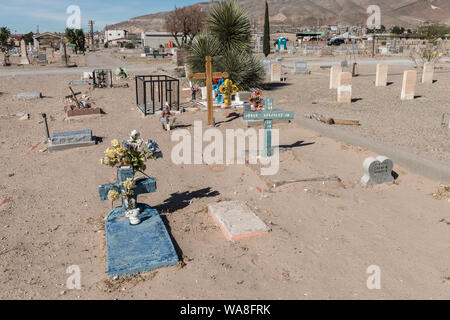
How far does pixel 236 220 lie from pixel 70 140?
230 inches

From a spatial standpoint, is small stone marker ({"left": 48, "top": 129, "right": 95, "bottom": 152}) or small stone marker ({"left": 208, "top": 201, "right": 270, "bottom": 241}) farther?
small stone marker ({"left": 48, "top": 129, "right": 95, "bottom": 152})

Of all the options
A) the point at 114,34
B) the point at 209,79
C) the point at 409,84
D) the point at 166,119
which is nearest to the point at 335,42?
the point at 409,84

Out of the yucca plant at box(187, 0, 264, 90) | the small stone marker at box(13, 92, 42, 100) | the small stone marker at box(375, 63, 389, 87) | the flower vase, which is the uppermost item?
the yucca plant at box(187, 0, 264, 90)

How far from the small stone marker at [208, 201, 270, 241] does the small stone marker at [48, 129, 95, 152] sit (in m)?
5.04

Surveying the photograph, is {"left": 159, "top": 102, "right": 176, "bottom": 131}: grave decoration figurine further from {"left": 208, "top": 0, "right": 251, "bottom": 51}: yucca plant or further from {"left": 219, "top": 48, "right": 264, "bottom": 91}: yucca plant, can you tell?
{"left": 208, "top": 0, "right": 251, "bottom": 51}: yucca plant

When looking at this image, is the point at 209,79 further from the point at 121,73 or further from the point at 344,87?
the point at 121,73

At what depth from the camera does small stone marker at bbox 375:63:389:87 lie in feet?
57.8

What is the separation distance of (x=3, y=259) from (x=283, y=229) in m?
3.55

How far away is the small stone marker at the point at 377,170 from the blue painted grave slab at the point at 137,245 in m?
3.63

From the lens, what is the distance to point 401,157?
733 centimetres

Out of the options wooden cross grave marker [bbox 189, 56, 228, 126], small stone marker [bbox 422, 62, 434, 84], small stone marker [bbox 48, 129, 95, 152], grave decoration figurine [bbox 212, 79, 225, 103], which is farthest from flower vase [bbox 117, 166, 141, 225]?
small stone marker [bbox 422, 62, 434, 84]
